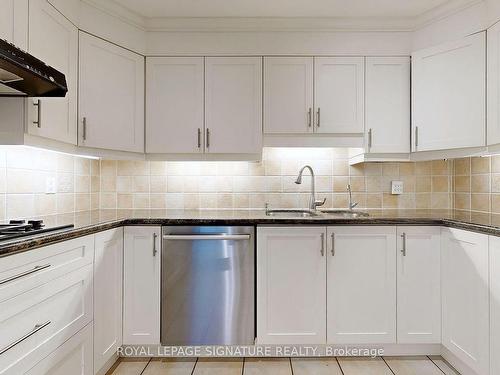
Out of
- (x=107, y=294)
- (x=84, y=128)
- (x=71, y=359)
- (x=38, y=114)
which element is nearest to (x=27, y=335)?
(x=71, y=359)

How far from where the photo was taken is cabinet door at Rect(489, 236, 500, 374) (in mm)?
1735

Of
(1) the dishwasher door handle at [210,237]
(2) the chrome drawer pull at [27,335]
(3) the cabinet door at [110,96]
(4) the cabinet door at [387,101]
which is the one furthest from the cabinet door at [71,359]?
(4) the cabinet door at [387,101]

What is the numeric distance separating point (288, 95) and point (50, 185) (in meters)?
1.78

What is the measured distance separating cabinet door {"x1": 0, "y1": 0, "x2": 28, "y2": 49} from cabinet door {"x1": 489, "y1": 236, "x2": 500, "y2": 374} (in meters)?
2.57

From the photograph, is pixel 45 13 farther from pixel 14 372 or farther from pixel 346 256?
pixel 346 256

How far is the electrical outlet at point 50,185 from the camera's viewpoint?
223cm

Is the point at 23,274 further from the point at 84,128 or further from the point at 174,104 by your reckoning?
the point at 174,104

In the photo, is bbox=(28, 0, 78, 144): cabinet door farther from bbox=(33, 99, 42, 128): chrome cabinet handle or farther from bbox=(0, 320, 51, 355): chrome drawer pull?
bbox=(0, 320, 51, 355): chrome drawer pull

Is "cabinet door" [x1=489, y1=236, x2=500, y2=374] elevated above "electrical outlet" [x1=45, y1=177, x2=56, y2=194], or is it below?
below

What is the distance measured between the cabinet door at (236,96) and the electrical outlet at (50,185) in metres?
1.09

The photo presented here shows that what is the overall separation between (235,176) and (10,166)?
5.11ft

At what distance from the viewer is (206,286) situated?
7.27 feet

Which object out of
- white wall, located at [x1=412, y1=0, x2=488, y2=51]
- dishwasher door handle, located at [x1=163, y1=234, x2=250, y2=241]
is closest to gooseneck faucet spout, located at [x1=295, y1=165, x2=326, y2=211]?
dishwasher door handle, located at [x1=163, y1=234, x2=250, y2=241]

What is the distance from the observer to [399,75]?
2.53 meters
